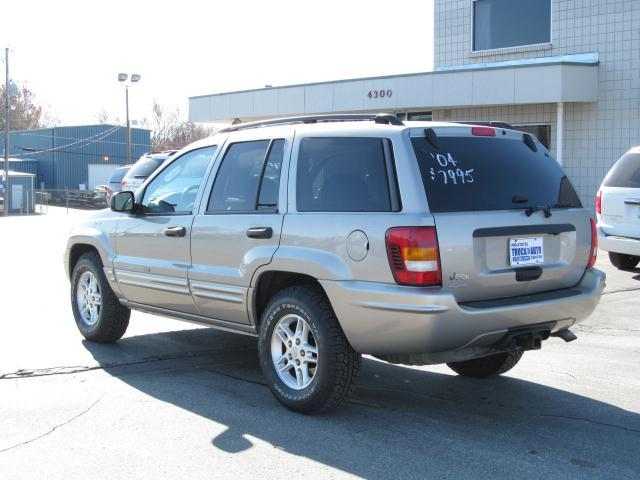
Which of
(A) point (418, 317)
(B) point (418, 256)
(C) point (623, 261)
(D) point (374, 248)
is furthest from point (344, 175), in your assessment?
(C) point (623, 261)

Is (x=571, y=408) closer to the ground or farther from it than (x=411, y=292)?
closer to the ground

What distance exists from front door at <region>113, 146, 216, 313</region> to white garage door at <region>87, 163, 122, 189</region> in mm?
56039

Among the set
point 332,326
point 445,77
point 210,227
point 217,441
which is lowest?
point 217,441

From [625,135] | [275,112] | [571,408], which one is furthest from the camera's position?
[275,112]

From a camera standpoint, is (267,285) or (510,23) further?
(510,23)

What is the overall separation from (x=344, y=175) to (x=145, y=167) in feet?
43.3

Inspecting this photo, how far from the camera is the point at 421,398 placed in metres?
5.71

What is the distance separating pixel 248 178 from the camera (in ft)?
19.4

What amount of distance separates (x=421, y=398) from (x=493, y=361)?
2.44 feet

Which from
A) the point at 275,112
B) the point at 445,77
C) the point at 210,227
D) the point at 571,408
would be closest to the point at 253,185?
the point at 210,227

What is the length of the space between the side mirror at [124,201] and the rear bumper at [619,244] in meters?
7.17

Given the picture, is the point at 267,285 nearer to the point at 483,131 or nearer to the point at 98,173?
the point at 483,131

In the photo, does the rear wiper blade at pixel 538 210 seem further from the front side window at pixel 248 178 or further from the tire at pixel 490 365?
the front side window at pixel 248 178

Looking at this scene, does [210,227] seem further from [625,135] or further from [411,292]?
[625,135]
